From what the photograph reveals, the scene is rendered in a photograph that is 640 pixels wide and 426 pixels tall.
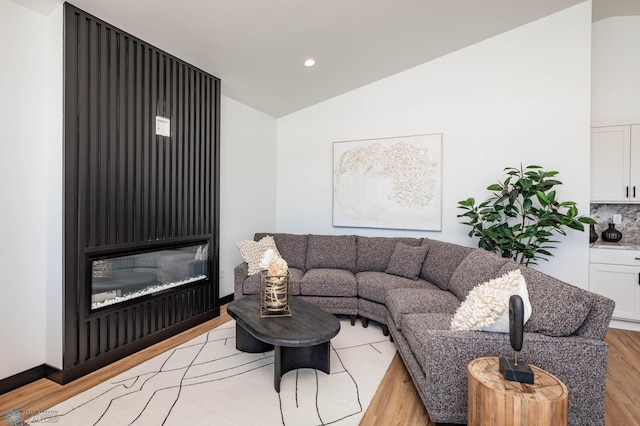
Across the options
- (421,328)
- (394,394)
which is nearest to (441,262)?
(421,328)

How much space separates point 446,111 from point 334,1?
208cm

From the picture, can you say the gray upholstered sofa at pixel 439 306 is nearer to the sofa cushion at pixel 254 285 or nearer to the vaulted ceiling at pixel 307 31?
the sofa cushion at pixel 254 285

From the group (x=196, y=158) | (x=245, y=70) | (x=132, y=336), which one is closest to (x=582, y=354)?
(x=132, y=336)

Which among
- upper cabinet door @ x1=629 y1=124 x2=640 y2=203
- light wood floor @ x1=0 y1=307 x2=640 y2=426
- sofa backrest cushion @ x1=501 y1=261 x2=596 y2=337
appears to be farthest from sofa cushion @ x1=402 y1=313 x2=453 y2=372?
upper cabinet door @ x1=629 y1=124 x2=640 y2=203

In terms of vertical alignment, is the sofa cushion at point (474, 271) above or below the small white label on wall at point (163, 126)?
below

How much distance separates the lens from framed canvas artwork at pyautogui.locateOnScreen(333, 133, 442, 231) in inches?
157

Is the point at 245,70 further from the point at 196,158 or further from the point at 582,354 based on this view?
the point at 582,354

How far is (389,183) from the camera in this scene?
422cm

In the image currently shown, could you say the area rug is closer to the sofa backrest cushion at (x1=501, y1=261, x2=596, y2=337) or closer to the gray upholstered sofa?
the gray upholstered sofa

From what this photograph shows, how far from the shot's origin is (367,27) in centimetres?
298

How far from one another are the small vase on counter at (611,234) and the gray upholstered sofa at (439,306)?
6.61 ft

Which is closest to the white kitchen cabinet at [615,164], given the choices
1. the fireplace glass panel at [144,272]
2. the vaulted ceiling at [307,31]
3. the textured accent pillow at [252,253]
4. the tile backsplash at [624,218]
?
the tile backsplash at [624,218]

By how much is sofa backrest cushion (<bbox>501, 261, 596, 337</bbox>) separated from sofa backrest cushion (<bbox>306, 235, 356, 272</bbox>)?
230 centimetres

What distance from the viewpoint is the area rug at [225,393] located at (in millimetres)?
1822
